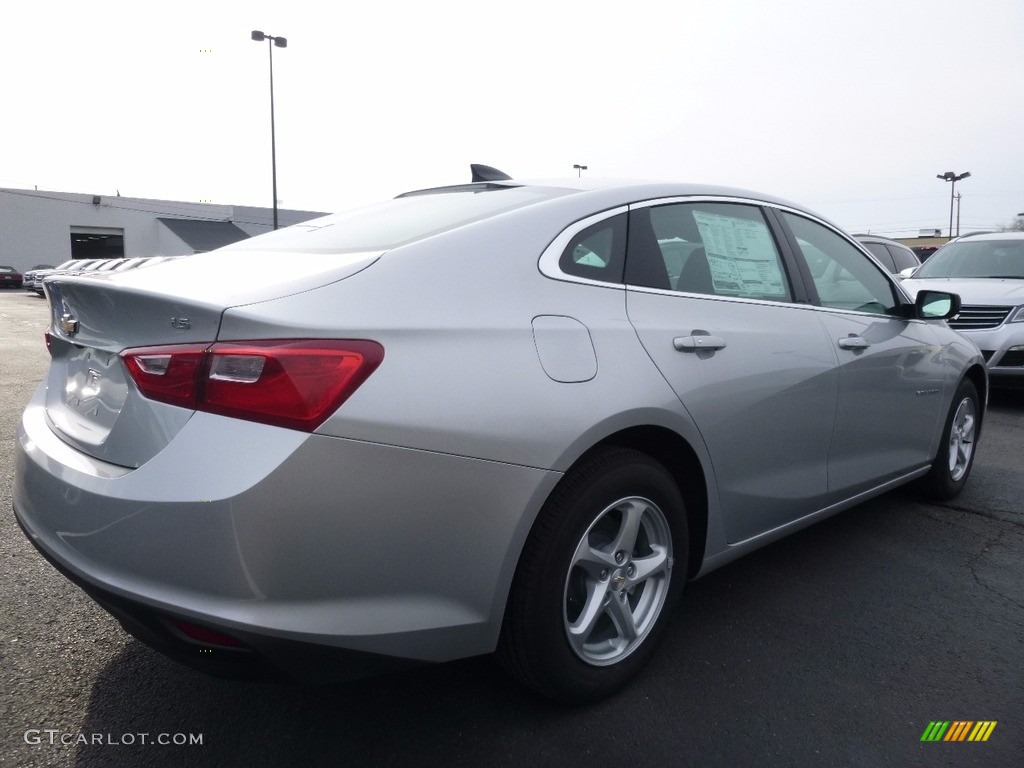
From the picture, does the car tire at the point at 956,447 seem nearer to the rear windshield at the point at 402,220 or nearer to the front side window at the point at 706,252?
the front side window at the point at 706,252

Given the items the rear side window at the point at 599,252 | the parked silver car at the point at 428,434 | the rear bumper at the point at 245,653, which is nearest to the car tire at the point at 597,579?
the parked silver car at the point at 428,434

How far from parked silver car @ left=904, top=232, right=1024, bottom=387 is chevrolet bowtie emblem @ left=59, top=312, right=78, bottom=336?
23.9ft

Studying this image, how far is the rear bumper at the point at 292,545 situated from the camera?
6.06 ft

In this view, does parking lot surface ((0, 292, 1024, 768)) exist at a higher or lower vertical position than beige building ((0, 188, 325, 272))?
lower

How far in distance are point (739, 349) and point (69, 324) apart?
2.14 meters

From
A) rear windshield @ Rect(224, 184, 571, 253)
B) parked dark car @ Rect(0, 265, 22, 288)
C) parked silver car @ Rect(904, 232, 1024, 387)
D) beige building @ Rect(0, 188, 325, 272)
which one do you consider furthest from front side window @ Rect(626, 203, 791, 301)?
parked dark car @ Rect(0, 265, 22, 288)

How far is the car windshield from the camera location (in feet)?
30.1

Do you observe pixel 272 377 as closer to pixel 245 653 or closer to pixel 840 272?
pixel 245 653

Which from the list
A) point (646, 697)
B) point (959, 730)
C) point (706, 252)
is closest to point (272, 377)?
point (646, 697)

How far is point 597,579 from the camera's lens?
8.20 feet

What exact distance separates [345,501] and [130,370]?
26.5 inches

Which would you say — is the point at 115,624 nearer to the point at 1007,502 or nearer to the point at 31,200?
the point at 1007,502

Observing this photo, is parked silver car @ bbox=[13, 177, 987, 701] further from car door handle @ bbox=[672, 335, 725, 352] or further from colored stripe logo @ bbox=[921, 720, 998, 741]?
colored stripe logo @ bbox=[921, 720, 998, 741]

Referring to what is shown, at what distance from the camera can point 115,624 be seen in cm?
296
